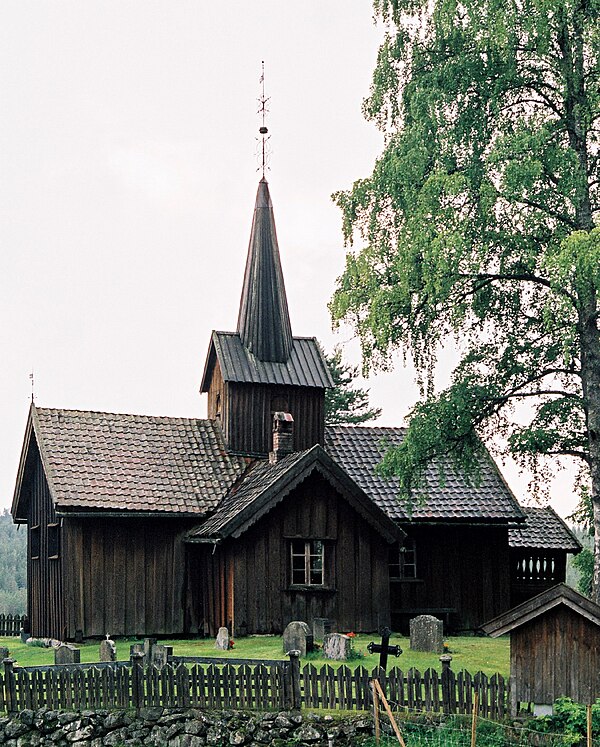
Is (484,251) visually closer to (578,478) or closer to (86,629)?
(578,478)

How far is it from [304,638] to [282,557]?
5732 millimetres

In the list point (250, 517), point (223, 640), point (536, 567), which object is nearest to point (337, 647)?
point (223, 640)

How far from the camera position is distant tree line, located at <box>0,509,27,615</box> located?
9271cm

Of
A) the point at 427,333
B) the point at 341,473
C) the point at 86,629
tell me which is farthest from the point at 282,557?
the point at 427,333

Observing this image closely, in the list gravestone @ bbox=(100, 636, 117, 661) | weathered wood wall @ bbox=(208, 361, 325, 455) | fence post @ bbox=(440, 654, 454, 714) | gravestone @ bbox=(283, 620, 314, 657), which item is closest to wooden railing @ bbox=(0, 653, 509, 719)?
fence post @ bbox=(440, 654, 454, 714)

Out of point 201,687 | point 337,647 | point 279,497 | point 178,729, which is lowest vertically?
point 178,729

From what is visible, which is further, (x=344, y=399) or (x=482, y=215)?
(x=344, y=399)

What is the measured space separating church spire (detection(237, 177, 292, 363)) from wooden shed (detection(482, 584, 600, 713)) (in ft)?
58.4

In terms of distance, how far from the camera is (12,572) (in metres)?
114

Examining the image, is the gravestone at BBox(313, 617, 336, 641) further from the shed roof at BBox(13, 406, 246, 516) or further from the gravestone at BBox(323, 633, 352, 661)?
the shed roof at BBox(13, 406, 246, 516)

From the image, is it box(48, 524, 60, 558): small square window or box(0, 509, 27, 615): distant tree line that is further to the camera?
box(0, 509, 27, 615): distant tree line

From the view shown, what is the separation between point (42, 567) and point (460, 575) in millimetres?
11892

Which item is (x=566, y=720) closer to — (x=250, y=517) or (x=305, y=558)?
(x=250, y=517)

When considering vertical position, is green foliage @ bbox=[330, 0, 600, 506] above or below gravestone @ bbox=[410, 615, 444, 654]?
above
